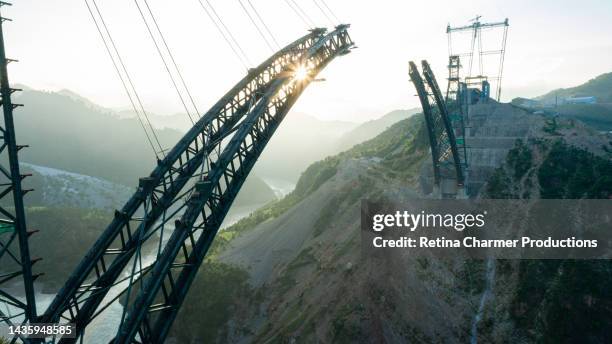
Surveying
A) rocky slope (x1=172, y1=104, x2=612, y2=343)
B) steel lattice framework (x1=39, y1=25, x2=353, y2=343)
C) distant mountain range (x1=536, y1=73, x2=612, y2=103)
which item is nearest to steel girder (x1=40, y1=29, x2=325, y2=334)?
steel lattice framework (x1=39, y1=25, x2=353, y2=343)

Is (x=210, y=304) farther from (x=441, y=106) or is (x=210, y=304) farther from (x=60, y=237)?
(x=60, y=237)

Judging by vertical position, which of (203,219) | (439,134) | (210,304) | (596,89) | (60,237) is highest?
(596,89)

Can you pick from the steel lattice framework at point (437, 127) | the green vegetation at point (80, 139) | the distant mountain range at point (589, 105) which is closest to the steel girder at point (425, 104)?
the steel lattice framework at point (437, 127)

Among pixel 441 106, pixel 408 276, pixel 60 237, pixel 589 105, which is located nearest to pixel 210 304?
pixel 408 276

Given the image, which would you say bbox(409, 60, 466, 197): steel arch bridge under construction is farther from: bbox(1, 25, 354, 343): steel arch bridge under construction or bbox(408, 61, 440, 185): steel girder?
bbox(1, 25, 354, 343): steel arch bridge under construction

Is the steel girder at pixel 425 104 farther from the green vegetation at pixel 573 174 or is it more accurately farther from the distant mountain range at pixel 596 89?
the distant mountain range at pixel 596 89

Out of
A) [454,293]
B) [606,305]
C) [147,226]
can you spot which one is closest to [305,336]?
[454,293]

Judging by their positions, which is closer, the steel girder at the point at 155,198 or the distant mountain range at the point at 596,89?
the steel girder at the point at 155,198

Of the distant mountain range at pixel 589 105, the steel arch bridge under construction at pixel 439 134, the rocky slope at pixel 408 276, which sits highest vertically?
the distant mountain range at pixel 589 105
